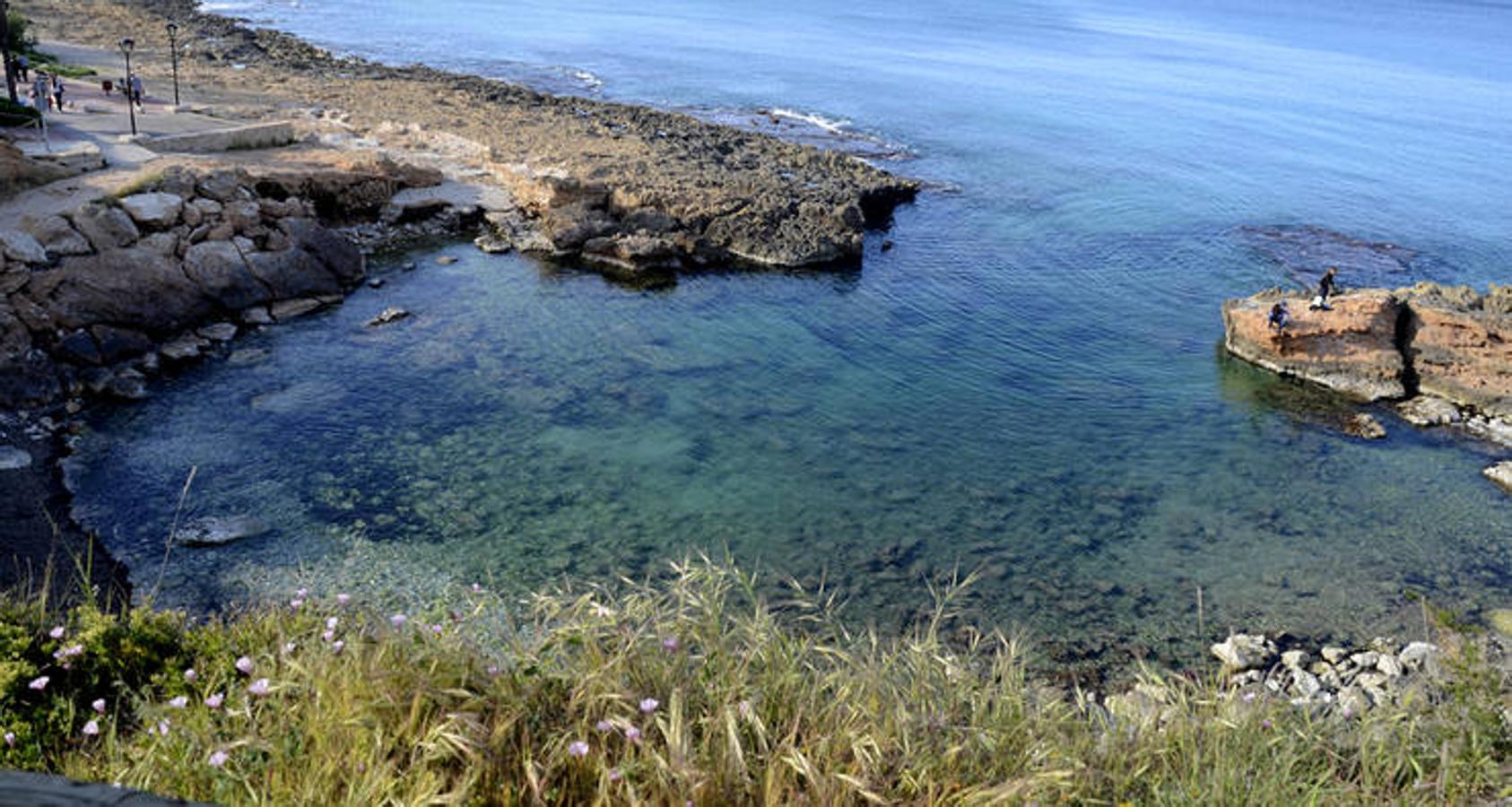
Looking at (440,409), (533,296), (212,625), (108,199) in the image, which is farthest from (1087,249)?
(212,625)

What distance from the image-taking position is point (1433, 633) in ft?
48.3

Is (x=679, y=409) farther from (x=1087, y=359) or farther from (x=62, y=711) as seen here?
(x=62, y=711)

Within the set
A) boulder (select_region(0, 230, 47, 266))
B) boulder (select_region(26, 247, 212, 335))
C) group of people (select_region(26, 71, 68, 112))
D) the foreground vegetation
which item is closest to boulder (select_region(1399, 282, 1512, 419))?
the foreground vegetation

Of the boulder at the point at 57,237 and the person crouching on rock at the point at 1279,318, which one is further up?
the boulder at the point at 57,237

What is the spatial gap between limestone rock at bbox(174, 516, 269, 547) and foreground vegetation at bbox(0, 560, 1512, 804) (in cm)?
729

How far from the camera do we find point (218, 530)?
1516 cm

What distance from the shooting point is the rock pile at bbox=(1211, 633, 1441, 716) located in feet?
43.0

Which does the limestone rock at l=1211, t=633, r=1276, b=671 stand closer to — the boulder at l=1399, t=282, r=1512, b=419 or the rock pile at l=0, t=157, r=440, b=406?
the boulder at l=1399, t=282, r=1512, b=419

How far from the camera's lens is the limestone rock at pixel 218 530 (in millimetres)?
14883

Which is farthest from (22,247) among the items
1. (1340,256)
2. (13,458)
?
(1340,256)

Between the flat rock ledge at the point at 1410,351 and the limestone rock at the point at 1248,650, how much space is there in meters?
10.9

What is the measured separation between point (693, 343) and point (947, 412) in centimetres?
633

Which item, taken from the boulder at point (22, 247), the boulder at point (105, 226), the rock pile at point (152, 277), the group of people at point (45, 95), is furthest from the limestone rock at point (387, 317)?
the group of people at point (45, 95)

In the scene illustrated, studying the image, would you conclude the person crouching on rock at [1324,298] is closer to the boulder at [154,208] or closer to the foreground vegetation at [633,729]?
the foreground vegetation at [633,729]
